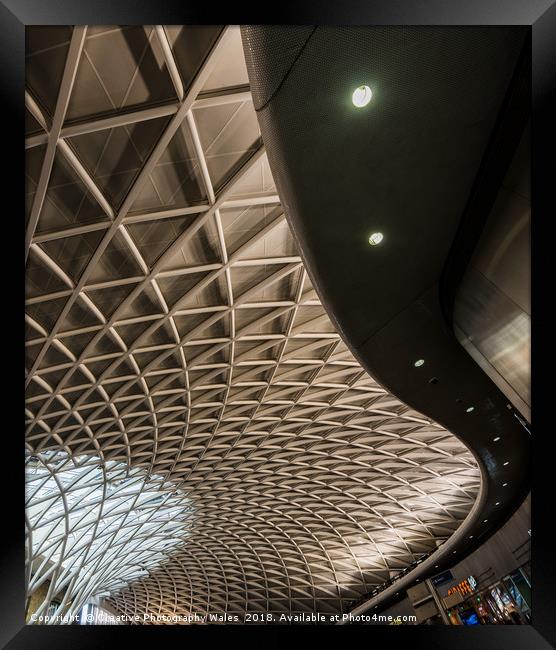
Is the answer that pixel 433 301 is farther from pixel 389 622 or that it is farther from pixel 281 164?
pixel 389 622

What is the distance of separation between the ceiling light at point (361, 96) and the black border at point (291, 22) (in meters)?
1.15

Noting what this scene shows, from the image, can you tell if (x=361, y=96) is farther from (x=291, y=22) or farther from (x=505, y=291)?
(x=505, y=291)

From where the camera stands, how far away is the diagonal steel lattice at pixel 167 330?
11438 millimetres

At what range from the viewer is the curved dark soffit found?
5977 millimetres

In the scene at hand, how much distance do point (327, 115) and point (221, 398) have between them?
27.0m

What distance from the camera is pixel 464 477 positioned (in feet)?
148

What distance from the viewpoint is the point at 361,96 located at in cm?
651

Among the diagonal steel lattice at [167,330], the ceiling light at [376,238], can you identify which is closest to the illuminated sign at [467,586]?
the diagonal steel lattice at [167,330]

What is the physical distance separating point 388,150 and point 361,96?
3.76 ft

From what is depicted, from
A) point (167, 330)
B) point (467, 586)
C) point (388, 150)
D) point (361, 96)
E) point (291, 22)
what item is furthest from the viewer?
point (467, 586)

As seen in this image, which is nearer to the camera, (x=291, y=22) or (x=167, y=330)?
(x=291, y=22)

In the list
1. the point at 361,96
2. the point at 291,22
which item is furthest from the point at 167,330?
the point at 291,22
